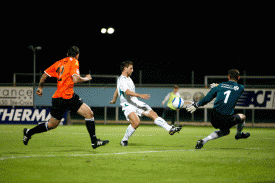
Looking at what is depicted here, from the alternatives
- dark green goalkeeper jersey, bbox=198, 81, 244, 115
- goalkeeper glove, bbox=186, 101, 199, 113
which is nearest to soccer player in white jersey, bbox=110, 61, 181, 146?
goalkeeper glove, bbox=186, 101, 199, 113

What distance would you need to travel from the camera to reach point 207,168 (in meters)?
7.43

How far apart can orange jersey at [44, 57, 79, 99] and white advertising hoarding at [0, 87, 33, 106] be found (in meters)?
15.0

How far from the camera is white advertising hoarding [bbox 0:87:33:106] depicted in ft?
79.8

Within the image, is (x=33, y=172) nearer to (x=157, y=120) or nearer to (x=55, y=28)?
(x=157, y=120)

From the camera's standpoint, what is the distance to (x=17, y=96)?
960 inches

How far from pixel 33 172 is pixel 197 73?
4017 cm

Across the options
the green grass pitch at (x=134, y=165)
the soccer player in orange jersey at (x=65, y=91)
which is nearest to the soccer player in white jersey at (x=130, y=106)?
the green grass pitch at (x=134, y=165)

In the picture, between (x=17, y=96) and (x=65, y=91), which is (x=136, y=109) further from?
(x=17, y=96)

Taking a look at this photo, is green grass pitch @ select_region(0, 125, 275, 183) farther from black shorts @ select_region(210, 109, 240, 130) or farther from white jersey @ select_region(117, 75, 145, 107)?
white jersey @ select_region(117, 75, 145, 107)

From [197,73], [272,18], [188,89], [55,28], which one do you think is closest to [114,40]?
[55,28]

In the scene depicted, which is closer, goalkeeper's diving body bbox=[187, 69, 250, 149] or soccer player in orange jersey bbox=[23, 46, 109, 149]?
soccer player in orange jersey bbox=[23, 46, 109, 149]

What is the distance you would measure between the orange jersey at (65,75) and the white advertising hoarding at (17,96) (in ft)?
49.2

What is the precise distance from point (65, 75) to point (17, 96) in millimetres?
15451

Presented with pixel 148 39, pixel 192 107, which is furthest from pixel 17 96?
pixel 148 39
